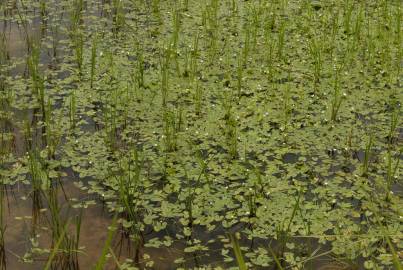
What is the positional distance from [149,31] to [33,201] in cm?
296

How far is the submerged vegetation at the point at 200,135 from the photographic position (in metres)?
3.81

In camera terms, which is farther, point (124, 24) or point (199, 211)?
point (124, 24)

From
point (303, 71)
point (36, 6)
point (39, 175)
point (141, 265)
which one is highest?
point (36, 6)

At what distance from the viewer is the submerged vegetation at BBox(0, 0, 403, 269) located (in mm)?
3809

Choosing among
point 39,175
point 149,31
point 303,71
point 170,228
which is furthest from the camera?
point 149,31

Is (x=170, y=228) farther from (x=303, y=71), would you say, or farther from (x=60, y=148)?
(x=303, y=71)

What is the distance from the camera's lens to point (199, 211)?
405 cm

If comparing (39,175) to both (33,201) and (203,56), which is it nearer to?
(33,201)

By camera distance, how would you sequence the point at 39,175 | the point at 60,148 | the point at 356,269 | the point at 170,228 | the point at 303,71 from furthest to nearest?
the point at 303,71 → the point at 60,148 → the point at 39,175 → the point at 170,228 → the point at 356,269

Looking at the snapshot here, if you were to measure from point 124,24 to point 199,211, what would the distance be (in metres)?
3.30

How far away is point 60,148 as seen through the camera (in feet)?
15.4

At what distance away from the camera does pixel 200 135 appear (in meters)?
4.89

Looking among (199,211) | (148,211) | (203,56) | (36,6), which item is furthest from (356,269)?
(36,6)

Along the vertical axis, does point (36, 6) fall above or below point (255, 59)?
above
